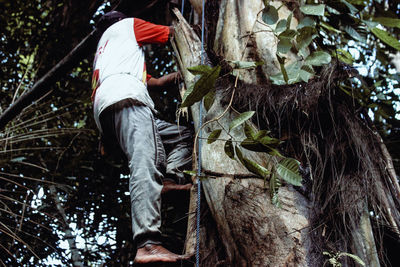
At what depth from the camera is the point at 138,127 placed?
2.70 meters

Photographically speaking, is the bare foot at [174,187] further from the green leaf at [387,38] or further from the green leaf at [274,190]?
Answer: the green leaf at [387,38]

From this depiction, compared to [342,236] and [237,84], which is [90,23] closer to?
[237,84]

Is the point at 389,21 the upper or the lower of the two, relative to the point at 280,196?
upper

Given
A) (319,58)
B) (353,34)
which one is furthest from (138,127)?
(353,34)

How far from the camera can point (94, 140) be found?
4641 mm

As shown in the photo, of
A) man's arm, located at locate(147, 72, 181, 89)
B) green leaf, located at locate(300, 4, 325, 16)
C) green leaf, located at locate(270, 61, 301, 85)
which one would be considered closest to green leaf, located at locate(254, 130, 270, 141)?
green leaf, located at locate(270, 61, 301, 85)

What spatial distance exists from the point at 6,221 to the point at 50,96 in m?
1.51

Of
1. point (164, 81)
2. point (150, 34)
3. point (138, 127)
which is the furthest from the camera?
point (164, 81)

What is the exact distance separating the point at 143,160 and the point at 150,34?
96 centimetres

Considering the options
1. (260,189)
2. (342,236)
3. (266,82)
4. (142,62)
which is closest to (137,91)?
(142,62)

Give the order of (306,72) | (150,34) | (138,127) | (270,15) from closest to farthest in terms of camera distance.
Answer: (306,72) < (270,15) < (138,127) < (150,34)

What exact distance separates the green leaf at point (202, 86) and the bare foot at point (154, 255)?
83 cm

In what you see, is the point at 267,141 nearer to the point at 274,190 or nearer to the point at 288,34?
the point at 274,190

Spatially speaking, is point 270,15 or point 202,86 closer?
point 202,86
